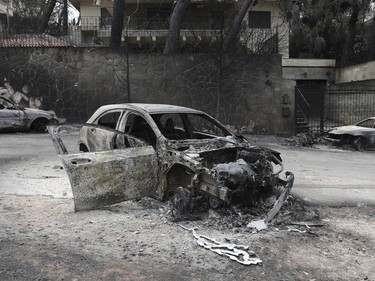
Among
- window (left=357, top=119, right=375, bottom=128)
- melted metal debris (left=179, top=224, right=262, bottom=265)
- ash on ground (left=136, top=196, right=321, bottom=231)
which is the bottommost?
melted metal debris (left=179, top=224, right=262, bottom=265)

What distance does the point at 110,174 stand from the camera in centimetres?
592

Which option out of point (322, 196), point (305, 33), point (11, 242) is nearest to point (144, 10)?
point (305, 33)

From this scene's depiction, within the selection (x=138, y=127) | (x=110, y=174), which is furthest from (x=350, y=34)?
(x=110, y=174)

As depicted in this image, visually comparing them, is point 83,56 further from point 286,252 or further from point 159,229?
point 286,252

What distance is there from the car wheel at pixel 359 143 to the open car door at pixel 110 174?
1006 centimetres

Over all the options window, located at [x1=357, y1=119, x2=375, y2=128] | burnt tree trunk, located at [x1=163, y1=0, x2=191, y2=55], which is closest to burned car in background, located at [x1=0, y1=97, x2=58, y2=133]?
burnt tree trunk, located at [x1=163, y1=0, x2=191, y2=55]

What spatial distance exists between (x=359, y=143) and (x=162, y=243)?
1112cm

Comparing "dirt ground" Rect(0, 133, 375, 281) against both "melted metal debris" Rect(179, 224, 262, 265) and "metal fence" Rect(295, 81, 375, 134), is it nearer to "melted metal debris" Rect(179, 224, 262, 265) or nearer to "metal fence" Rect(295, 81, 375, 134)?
"melted metal debris" Rect(179, 224, 262, 265)

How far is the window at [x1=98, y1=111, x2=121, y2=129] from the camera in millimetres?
7680

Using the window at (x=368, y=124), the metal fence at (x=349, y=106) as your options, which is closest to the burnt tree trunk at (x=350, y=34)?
the metal fence at (x=349, y=106)

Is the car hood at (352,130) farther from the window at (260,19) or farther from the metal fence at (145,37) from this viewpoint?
the window at (260,19)

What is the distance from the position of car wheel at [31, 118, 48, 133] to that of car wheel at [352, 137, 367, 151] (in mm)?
11150

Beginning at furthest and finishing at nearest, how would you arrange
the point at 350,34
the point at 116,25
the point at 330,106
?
the point at 350,34 < the point at 330,106 < the point at 116,25

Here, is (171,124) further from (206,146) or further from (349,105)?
(349,105)
